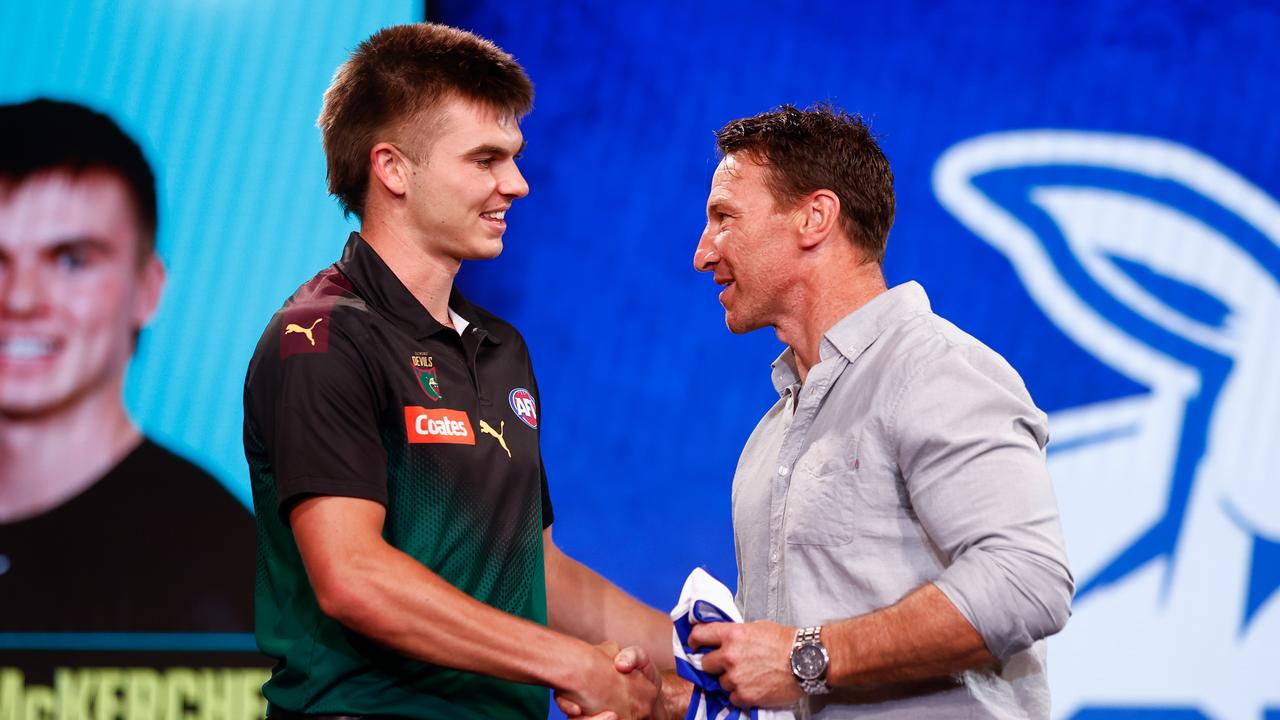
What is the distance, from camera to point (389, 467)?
191cm

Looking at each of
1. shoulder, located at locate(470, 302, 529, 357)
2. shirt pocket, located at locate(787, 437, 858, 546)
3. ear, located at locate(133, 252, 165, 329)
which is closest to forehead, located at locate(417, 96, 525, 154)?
shoulder, located at locate(470, 302, 529, 357)

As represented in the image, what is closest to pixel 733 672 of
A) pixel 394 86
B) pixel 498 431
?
pixel 498 431

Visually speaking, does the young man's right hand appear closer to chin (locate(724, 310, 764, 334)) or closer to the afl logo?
the afl logo

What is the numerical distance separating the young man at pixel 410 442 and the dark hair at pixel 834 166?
48 centimetres

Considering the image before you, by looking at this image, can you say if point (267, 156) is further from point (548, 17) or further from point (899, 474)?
point (899, 474)

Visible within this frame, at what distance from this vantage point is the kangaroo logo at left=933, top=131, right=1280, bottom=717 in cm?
358

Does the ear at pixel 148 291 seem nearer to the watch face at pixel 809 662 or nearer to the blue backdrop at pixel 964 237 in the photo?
the blue backdrop at pixel 964 237

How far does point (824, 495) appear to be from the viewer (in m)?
1.93

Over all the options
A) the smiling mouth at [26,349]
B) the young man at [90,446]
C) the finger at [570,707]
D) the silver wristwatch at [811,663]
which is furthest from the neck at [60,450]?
the silver wristwatch at [811,663]

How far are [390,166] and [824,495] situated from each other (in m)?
0.95

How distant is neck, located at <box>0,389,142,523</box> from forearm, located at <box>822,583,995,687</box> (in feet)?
8.52

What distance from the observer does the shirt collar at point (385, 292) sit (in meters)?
2.04

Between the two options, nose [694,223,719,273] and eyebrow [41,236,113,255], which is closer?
nose [694,223,719,273]

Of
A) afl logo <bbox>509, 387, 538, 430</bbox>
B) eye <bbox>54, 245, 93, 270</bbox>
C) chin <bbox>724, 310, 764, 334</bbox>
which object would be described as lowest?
afl logo <bbox>509, 387, 538, 430</bbox>
